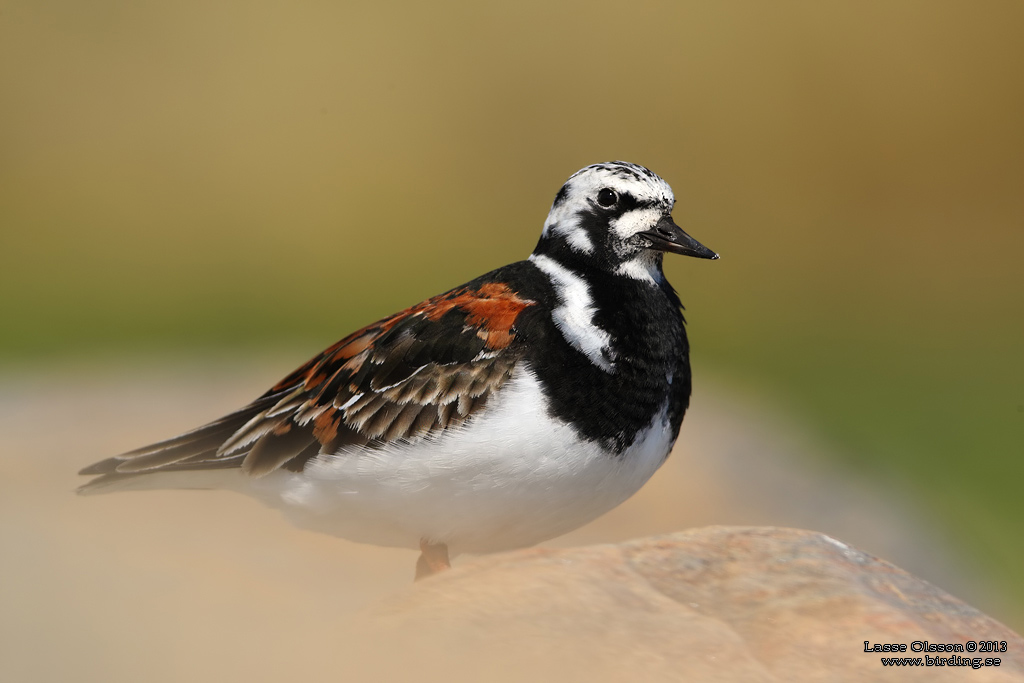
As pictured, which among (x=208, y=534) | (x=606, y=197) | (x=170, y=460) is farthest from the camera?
(x=208, y=534)

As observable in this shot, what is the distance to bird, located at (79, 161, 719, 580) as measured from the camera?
4277mm

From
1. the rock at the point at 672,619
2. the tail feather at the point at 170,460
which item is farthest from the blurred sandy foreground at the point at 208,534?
the rock at the point at 672,619

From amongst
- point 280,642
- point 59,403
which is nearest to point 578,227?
point 280,642

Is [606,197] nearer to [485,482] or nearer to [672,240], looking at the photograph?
[672,240]

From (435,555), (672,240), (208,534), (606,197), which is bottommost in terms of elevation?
(435,555)

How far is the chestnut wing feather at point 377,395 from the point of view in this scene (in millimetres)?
4438

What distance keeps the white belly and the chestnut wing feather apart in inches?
3.3

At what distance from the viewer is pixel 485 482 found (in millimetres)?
4281

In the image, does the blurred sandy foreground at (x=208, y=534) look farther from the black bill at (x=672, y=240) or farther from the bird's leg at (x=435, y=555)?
the black bill at (x=672, y=240)

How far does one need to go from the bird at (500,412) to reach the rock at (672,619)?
31cm

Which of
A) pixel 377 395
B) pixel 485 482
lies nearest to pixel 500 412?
pixel 485 482

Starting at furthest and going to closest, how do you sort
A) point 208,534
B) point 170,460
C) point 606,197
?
point 208,534, point 170,460, point 606,197

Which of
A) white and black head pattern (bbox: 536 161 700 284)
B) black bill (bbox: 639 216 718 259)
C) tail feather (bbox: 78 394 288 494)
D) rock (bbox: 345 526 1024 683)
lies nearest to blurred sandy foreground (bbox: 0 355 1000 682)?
tail feather (bbox: 78 394 288 494)

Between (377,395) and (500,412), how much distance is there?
0.64 metres
